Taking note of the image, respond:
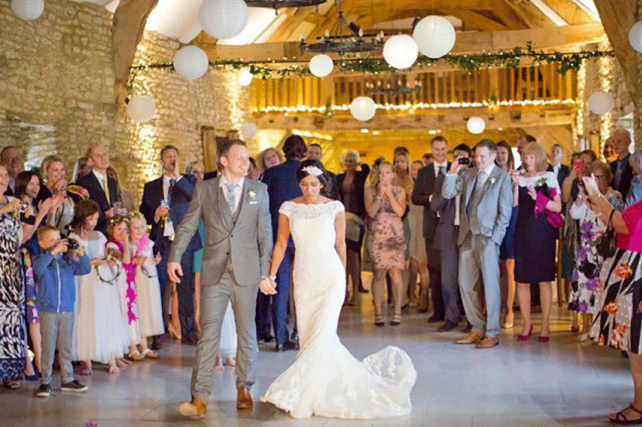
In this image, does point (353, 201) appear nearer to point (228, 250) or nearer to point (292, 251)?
point (292, 251)

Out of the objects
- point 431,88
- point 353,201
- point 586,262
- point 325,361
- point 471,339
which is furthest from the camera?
point 431,88

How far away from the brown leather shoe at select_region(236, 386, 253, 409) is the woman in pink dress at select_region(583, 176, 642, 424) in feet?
6.65

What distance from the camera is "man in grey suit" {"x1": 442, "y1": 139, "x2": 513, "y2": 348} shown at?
764 centimetres

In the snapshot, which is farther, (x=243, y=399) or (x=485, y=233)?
(x=485, y=233)

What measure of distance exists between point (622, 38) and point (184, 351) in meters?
6.57

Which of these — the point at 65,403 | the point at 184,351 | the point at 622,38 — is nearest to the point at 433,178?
the point at 184,351

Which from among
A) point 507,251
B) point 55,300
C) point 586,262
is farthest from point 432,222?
point 55,300

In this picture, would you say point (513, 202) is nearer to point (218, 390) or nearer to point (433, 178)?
point (433, 178)

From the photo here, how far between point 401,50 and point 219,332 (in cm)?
534

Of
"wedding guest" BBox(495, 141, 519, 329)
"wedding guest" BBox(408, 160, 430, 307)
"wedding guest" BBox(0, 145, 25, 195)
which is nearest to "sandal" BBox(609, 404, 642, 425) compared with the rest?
"wedding guest" BBox(495, 141, 519, 329)

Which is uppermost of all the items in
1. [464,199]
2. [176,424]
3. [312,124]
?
[312,124]

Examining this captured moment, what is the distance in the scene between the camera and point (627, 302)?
16.4ft

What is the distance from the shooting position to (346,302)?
35.2ft

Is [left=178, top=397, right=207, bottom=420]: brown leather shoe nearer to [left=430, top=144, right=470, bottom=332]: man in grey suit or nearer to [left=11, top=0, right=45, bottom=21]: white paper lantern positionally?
[left=430, top=144, right=470, bottom=332]: man in grey suit
